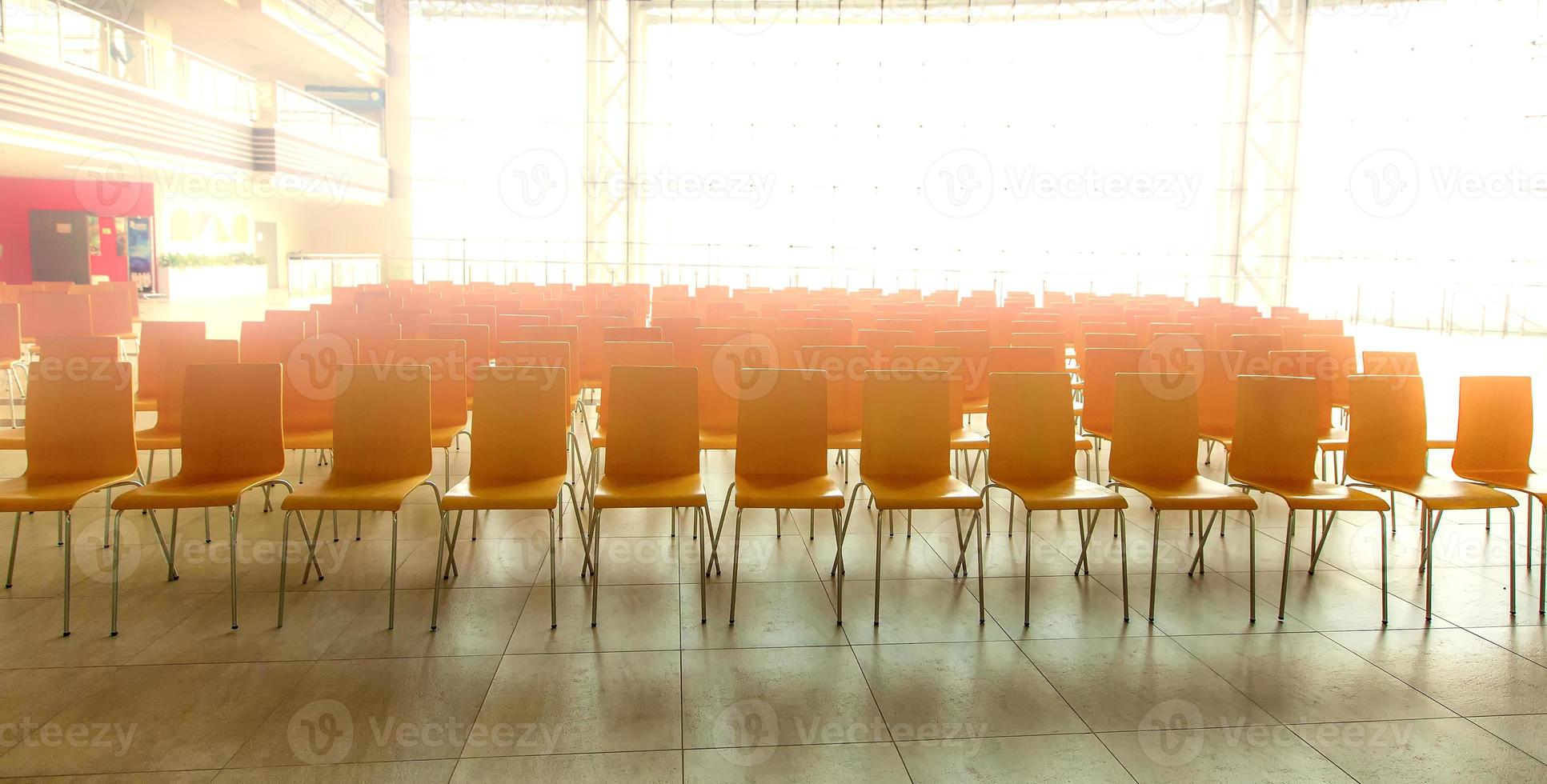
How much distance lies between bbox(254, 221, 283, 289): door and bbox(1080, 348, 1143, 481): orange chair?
68.7 feet

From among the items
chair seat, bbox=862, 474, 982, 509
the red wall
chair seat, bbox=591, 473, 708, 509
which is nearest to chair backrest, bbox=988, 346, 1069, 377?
chair seat, bbox=862, 474, 982, 509

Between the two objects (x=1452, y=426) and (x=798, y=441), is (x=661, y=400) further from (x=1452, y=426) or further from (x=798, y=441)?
(x=1452, y=426)

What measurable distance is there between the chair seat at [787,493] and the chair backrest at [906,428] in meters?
0.27

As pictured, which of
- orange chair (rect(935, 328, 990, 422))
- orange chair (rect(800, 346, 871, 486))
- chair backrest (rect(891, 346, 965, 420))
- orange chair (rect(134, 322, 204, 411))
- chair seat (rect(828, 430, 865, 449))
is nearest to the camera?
chair seat (rect(828, 430, 865, 449))

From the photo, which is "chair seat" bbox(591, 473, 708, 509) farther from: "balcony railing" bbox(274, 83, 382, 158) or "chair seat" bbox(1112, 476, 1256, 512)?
"balcony railing" bbox(274, 83, 382, 158)

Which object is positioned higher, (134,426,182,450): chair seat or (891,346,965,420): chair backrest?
(891,346,965,420): chair backrest

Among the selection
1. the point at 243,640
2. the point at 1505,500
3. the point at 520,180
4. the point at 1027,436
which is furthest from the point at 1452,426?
the point at 520,180

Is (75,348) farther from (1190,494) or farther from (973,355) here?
(1190,494)

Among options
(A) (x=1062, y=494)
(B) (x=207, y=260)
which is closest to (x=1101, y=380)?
(A) (x=1062, y=494)

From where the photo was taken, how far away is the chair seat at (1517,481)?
3.91m

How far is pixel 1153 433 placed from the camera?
4156 millimetres

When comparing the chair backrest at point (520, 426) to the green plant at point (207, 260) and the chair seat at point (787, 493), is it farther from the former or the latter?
the green plant at point (207, 260)

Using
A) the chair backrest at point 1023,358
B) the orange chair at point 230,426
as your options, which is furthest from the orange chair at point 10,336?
the chair backrest at point 1023,358

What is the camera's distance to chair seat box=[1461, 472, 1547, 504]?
3910mm
